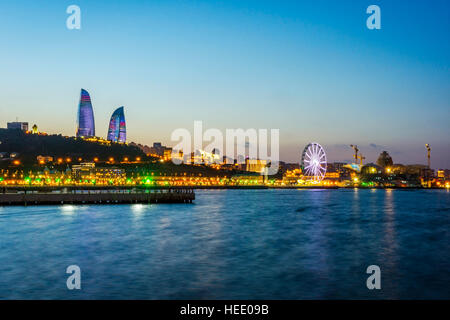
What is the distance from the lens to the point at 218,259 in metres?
30.8

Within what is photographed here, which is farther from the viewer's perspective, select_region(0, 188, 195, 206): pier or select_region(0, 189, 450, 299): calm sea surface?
select_region(0, 188, 195, 206): pier

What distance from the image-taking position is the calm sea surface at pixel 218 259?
72.1 feet

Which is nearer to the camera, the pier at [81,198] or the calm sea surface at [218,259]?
the calm sea surface at [218,259]

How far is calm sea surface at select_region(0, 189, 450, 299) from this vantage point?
21984 millimetres

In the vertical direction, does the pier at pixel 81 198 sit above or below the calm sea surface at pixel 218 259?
above

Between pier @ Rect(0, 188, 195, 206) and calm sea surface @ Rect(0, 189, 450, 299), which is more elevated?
pier @ Rect(0, 188, 195, 206)

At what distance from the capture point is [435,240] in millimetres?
42531

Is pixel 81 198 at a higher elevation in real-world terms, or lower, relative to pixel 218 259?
higher

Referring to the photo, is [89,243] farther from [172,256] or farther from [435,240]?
[435,240]

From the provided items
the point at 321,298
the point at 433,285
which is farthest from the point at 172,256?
the point at 433,285

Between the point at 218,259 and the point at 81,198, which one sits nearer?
the point at 218,259
